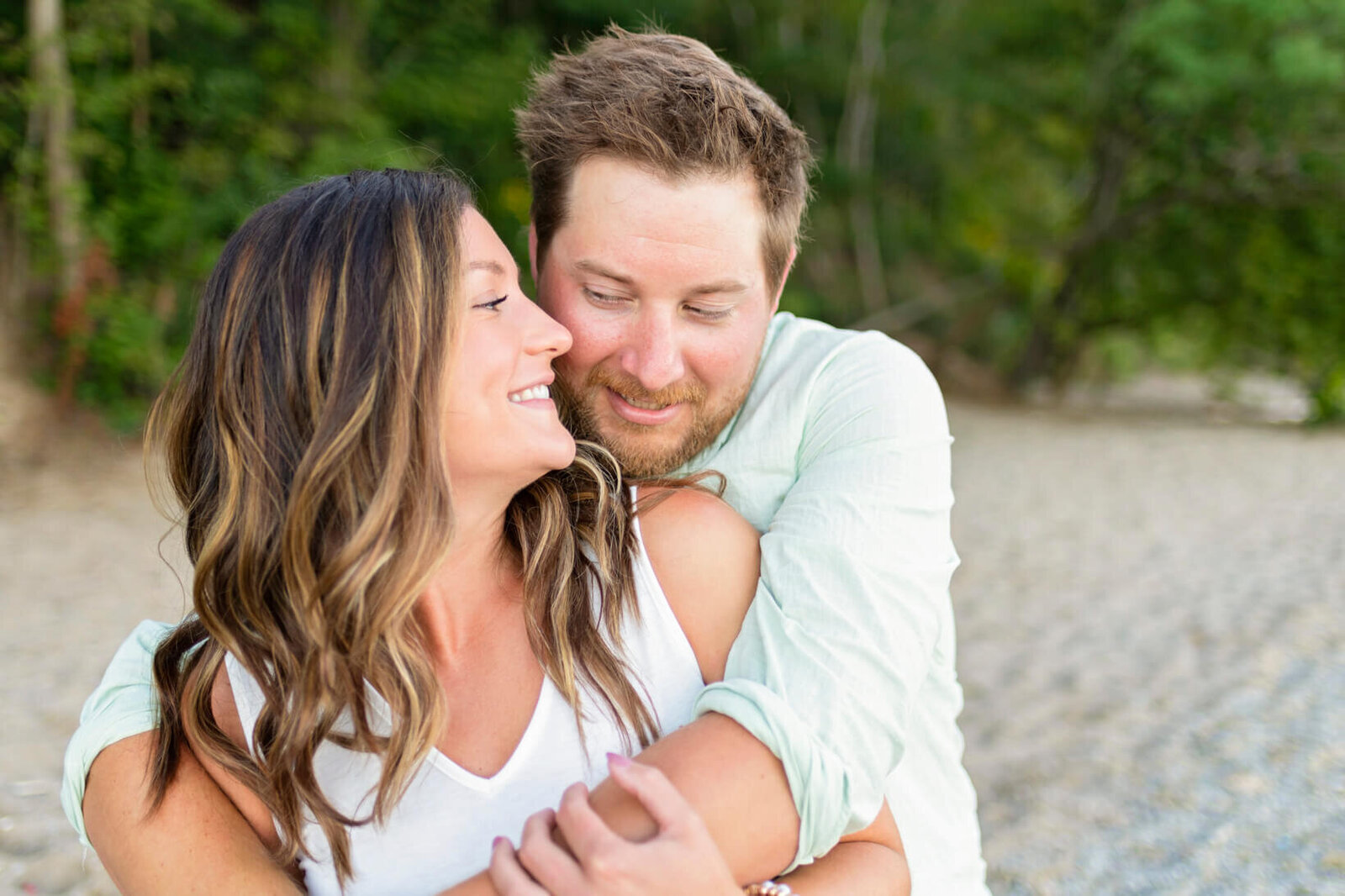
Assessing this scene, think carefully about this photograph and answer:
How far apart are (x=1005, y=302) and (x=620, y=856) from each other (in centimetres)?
1728

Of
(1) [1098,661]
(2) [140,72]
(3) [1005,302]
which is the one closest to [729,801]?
(1) [1098,661]

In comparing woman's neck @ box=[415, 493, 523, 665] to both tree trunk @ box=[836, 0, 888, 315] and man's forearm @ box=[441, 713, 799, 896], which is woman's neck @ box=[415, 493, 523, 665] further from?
tree trunk @ box=[836, 0, 888, 315]

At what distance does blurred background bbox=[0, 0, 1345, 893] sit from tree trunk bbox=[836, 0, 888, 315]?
78 millimetres

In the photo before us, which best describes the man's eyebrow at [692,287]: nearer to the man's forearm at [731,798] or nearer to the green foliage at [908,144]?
the man's forearm at [731,798]

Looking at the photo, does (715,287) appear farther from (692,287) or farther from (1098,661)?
(1098,661)

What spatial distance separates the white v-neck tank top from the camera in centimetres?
160

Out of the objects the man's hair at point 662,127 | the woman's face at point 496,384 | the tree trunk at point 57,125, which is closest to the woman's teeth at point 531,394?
the woman's face at point 496,384

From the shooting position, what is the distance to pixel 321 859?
1657mm

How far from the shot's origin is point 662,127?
210 centimetres

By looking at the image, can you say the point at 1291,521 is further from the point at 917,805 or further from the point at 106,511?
the point at 106,511

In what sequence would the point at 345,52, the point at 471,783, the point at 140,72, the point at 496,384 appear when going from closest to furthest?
the point at 471,783 < the point at 496,384 < the point at 140,72 < the point at 345,52

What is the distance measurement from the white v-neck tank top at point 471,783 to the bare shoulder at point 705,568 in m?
0.03

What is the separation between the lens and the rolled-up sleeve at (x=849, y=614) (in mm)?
1424

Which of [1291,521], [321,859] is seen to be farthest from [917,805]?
[1291,521]
